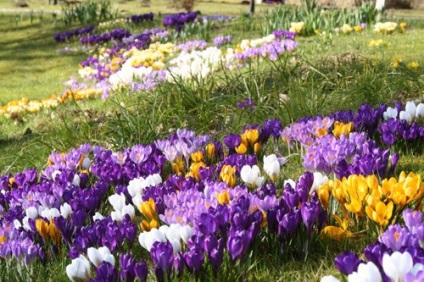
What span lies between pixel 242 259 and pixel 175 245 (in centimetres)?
29

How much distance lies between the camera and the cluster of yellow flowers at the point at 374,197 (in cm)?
254

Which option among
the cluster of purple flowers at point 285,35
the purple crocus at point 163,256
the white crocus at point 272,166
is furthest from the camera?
the cluster of purple flowers at point 285,35

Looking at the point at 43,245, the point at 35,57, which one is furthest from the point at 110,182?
the point at 35,57

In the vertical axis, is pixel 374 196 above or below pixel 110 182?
above

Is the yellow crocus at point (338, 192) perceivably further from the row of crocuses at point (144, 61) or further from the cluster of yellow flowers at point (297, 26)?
the cluster of yellow flowers at point (297, 26)

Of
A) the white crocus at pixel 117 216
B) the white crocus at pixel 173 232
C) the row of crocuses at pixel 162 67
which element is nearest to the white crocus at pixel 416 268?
the white crocus at pixel 173 232

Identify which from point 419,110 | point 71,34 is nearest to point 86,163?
point 419,110

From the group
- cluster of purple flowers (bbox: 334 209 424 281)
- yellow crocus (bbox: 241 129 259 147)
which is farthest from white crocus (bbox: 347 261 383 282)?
yellow crocus (bbox: 241 129 259 147)

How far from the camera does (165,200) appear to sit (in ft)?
9.98

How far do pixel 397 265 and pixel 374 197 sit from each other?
653mm

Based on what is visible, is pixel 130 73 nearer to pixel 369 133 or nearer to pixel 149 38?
pixel 369 133

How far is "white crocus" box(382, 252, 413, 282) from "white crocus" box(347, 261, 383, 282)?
0.04 m

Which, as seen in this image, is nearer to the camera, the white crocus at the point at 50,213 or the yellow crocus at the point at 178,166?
the white crocus at the point at 50,213

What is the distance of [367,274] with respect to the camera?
1919 millimetres
